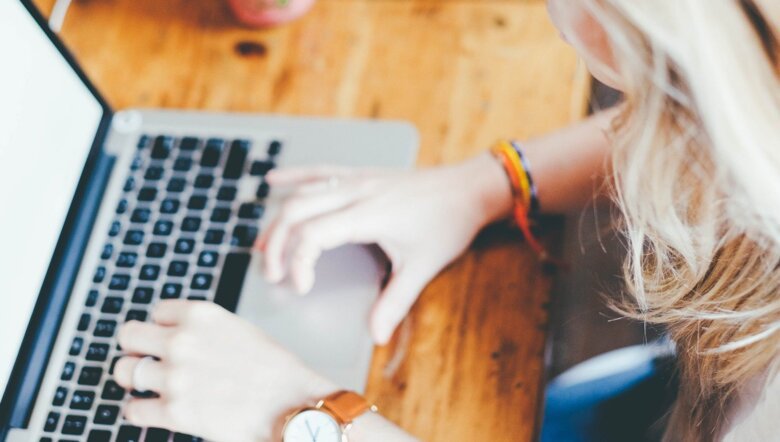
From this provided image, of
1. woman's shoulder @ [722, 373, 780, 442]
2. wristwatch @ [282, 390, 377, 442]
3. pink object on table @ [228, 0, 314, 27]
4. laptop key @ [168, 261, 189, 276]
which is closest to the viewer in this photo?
woman's shoulder @ [722, 373, 780, 442]

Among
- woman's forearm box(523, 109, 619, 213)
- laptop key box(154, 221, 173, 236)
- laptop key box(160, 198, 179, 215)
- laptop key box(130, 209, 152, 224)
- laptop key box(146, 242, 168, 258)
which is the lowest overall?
laptop key box(146, 242, 168, 258)

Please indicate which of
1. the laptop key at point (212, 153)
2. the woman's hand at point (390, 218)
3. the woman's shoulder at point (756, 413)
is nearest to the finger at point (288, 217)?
the woman's hand at point (390, 218)

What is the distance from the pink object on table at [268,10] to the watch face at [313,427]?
47cm

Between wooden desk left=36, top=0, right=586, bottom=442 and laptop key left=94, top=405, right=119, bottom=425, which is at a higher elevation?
wooden desk left=36, top=0, right=586, bottom=442

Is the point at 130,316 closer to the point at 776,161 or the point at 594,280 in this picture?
the point at 594,280

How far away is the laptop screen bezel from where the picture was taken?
2.14 feet

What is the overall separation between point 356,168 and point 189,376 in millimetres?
258

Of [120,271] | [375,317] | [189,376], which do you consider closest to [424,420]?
[375,317]

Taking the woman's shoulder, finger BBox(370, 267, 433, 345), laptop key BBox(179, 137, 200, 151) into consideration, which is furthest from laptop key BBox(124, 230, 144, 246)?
the woman's shoulder

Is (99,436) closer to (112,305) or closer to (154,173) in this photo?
(112,305)

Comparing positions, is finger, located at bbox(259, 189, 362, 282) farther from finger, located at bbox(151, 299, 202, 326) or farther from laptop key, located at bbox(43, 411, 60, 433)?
laptop key, located at bbox(43, 411, 60, 433)

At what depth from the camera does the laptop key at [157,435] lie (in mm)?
629

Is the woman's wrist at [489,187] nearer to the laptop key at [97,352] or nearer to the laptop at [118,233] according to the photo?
the laptop at [118,233]

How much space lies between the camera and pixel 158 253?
0.72 metres
